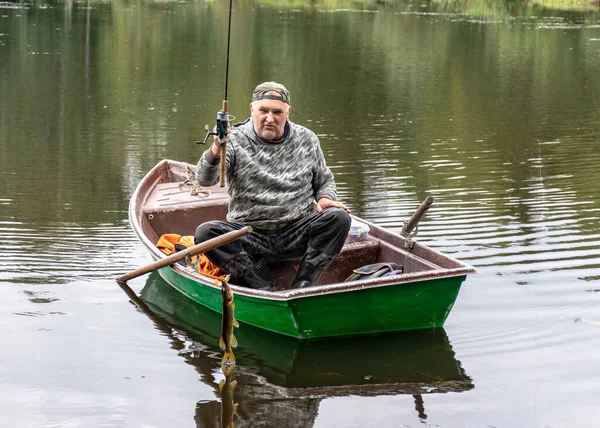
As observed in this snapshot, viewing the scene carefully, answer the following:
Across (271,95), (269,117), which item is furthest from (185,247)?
(271,95)

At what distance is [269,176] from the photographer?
6645 mm

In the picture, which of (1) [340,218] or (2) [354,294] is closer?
(2) [354,294]

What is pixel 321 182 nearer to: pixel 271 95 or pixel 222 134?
pixel 271 95

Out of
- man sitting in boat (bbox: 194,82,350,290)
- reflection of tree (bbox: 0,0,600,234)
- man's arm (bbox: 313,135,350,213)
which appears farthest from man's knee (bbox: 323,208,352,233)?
reflection of tree (bbox: 0,0,600,234)

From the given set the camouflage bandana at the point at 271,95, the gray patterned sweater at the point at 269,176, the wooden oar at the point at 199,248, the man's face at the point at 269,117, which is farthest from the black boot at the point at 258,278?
the camouflage bandana at the point at 271,95

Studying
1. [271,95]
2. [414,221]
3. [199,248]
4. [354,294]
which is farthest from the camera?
[414,221]

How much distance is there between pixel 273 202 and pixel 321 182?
425 millimetres

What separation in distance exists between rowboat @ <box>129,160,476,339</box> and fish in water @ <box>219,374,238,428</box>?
0.60m

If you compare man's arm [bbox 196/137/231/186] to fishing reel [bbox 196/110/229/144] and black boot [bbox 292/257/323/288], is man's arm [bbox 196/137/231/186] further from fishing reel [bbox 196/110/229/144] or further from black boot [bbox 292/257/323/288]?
black boot [bbox 292/257/323/288]

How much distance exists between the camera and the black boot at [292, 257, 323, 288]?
21.8 feet

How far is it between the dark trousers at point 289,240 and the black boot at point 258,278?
3 cm

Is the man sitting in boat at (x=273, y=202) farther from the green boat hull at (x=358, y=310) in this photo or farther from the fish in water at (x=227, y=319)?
the fish in water at (x=227, y=319)

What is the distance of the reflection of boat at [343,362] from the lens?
19.4 feet

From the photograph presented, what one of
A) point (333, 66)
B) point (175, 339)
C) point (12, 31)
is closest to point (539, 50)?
point (333, 66)
